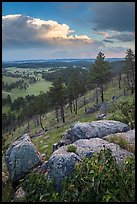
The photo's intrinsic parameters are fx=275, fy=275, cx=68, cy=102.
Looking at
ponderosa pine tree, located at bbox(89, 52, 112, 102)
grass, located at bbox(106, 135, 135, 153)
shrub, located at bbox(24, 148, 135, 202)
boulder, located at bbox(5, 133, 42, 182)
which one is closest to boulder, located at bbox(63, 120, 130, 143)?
grass, located at bbox(106, 135, 135, 153)

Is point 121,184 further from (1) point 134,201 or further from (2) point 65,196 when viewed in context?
(2) point 65,196

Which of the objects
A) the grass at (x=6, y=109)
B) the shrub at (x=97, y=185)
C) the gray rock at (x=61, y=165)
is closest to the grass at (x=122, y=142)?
the gray rock at (x=61, y=165)

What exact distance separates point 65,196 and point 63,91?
172ft

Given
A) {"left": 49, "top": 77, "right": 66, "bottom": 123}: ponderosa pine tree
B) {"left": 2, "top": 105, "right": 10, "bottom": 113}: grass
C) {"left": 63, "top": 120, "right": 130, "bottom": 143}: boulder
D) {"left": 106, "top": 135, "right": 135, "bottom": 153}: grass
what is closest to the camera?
{"left": 106, "top": 135, "right": 135, "bottom": 153}: grass

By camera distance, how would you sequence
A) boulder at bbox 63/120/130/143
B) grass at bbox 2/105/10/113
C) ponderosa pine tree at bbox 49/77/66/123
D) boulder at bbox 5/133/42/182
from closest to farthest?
boulder at bbox 5/133/42/182 < boulder at bbox 63/120/130/143 < ponderosa pine tree at bbox 49/77/66/123 < grass at bbox 2/105/10/113

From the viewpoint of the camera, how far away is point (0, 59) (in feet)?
16.1

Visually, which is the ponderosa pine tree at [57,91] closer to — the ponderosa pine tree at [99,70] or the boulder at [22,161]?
the ponderosa pine tree at [99,70]

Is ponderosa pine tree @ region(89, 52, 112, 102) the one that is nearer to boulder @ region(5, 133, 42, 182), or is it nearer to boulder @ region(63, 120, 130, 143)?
boulder @ region(63, 120, 130, 143)

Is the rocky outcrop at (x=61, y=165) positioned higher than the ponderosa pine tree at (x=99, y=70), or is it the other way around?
the ponderosa pine tree at (x=99, y=70)

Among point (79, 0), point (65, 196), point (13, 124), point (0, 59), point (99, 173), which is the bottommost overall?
point (13, 124)

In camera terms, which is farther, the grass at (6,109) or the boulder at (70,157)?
the grass at (6,109)

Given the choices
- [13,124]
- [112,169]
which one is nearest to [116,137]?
[112,169]

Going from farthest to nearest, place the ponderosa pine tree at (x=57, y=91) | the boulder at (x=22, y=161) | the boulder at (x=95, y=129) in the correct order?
the ponderosa pine tree at (x=57, y=91), the boulder at (x=95, y=129), the boulder at (x=22, y=161)

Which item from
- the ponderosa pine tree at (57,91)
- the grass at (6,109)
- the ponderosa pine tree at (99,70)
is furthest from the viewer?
the grass at (6,109)
